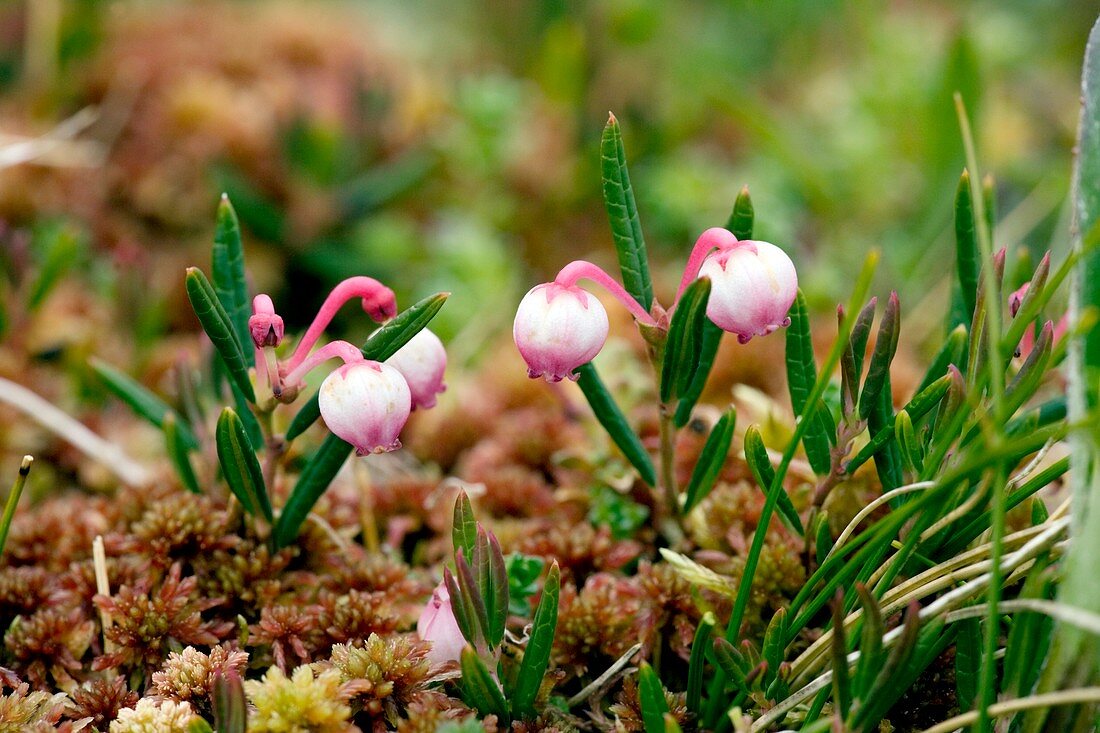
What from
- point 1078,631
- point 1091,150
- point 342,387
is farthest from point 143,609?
point 1091,150

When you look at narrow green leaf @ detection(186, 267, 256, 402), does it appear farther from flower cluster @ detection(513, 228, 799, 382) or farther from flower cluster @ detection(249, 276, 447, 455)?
flower cluster @ detection(513, 228, 799, 382)

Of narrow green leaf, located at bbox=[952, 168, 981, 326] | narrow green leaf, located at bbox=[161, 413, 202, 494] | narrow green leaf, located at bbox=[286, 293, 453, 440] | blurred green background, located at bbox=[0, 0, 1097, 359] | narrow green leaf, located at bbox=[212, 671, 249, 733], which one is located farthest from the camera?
blurred green background, located at bbox=[0, 0, 1097, 359]

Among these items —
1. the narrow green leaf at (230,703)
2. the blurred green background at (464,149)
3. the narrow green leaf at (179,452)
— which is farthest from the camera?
the blurred green background at (464,149)

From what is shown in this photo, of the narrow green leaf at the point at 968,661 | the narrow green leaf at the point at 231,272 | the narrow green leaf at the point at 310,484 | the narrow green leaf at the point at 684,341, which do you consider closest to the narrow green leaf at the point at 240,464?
the narrow green leaf at the point at 310,484

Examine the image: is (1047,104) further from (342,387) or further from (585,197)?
(342,387)

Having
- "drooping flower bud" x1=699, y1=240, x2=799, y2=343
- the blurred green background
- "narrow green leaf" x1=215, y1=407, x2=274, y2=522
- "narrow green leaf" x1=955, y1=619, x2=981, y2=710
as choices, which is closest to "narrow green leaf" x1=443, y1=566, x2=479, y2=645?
"narrow green leaf" x1=215, y1=407, x2=274, y2=522

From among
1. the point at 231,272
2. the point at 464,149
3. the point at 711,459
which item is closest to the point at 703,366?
the point at 711,459

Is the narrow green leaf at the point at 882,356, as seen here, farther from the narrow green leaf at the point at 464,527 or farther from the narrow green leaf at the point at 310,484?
the narrow green leaf at the point at 310,484

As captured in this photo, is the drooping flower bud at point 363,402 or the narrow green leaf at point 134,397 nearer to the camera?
the drooping flower bud at point 363,402
